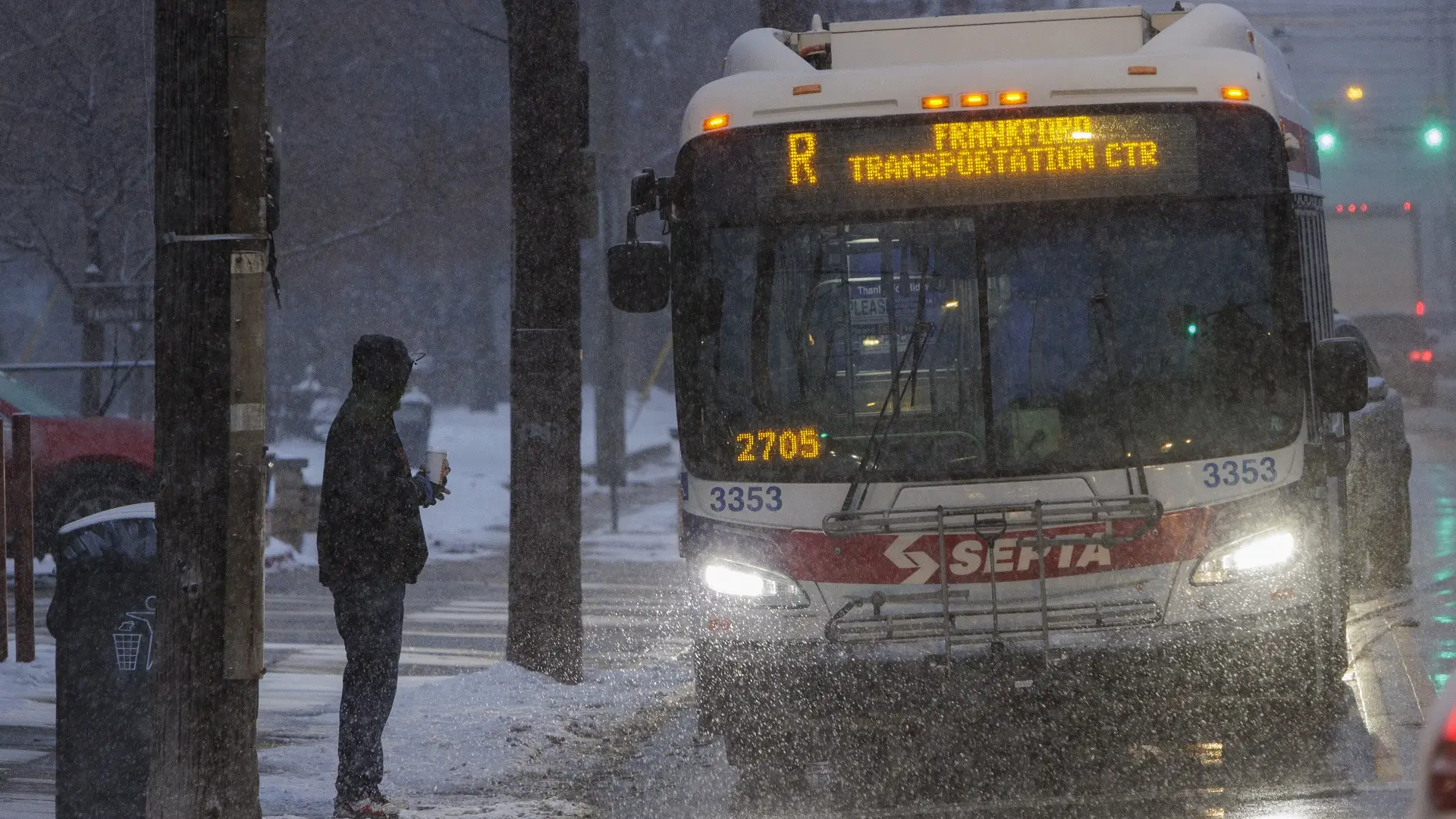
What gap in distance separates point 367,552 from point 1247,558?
365 centimetres

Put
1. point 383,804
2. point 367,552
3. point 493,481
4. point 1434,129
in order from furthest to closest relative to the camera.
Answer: point 1434,129 < point 493,481 < point 383,804 < point 367,552

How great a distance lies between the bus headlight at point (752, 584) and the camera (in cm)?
721

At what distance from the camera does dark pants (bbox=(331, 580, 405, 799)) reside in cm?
686

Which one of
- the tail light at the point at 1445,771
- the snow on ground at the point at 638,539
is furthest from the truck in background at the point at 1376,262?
the tail light at the point at 1445,771

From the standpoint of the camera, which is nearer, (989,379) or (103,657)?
(103,657)

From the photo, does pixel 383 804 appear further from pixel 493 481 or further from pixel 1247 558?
pixel 493 481

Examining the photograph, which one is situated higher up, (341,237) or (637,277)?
(341,237)

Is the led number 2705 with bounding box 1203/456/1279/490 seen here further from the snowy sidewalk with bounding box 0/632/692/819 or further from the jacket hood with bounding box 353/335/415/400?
the jacket hood with bounding box 353/335/415/400

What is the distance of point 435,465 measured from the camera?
24.3 ft

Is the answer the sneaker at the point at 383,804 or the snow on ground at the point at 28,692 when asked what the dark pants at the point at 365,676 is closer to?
the sneaker at the point at 383,804

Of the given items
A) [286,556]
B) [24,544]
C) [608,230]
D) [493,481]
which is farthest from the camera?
[493,481]

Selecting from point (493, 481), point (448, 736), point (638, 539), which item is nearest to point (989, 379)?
point (448, 736)

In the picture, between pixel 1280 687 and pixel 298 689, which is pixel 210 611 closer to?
pixel 1280 687

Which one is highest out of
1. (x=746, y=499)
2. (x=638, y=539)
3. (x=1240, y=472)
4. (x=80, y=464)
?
(x=1240, y=472)
